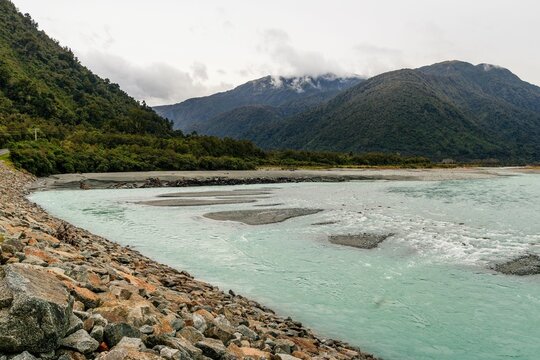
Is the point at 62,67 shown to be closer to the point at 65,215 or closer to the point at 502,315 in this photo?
the point at 65,215

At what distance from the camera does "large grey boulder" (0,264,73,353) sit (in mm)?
5285

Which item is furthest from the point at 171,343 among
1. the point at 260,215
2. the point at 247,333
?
the point at 260,215

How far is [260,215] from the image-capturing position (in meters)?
35.8

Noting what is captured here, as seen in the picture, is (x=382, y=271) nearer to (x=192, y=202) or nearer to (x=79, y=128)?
(x=192, y=202)

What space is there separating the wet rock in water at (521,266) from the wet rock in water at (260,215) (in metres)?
17.0

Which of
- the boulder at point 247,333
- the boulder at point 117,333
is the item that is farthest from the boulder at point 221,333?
the boulder at point 117,333

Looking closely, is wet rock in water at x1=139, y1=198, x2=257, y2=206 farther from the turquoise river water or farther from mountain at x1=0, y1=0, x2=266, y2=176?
mountain at x1=0, y1=0, x2=266, y2=176

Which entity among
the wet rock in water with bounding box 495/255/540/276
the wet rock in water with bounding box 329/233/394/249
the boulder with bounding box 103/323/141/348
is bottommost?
the wet rock in water with bounding box 495/255/540/276

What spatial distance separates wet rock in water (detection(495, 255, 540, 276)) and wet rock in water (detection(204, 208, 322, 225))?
55.9 ft

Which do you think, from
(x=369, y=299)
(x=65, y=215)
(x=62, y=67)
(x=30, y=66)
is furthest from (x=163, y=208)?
(x=62, y=67)

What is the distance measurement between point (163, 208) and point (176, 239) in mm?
16594

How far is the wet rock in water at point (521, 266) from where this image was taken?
18547mm

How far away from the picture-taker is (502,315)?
1370 centimetres

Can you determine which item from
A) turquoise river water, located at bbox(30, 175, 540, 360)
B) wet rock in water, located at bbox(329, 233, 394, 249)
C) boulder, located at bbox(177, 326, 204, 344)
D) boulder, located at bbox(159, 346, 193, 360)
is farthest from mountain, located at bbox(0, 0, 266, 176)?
boulder, located at bbox(159, 346, 193, 360)
